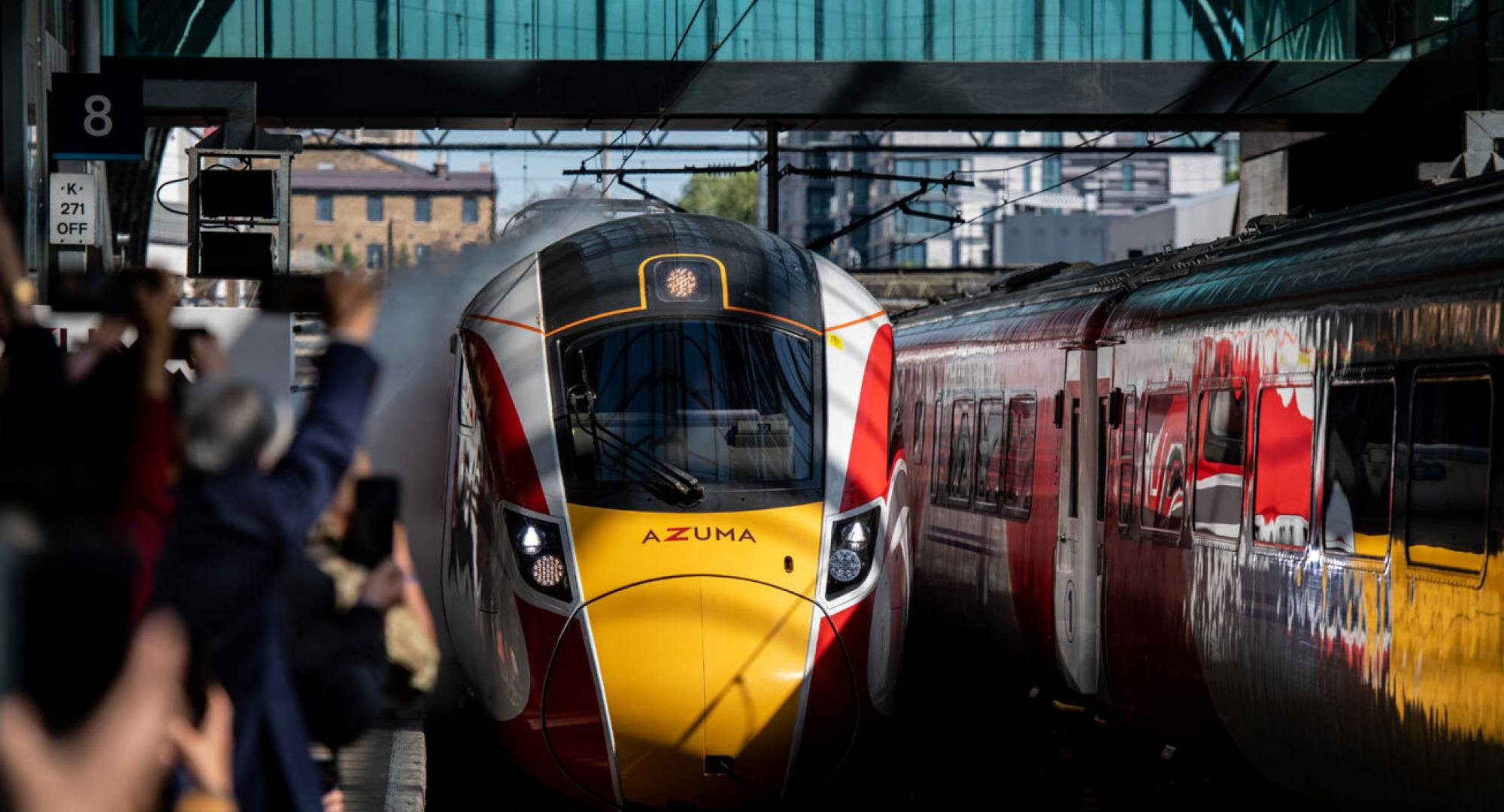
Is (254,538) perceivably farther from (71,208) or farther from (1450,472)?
(71,208)

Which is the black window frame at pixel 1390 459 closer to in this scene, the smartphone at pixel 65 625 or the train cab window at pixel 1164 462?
the train cab window at pixel 1164 462

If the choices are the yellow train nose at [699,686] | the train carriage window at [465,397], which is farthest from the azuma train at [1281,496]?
the train carriage window at [465,397]

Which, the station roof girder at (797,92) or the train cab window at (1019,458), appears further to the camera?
the station roof girder at (797,92)

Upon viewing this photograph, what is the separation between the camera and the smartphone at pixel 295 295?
360 cm

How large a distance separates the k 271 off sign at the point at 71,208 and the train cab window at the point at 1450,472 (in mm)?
Result: 9527

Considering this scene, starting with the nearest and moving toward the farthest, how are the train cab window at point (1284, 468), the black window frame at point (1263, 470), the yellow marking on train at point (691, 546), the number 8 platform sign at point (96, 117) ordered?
1. the black window frame at point (1263, 470)
2. the train cab window at point (1284, 468)
3. the yellow marking on train at point (691, 546)
4. the number 8 platform sign at point (96, 117)

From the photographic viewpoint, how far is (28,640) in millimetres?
2543

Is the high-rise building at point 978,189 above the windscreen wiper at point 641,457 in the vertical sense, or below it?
above

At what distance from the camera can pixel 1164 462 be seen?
9.23 m

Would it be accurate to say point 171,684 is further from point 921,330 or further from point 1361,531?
point 921,330

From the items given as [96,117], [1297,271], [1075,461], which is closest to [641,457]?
[1297,271]

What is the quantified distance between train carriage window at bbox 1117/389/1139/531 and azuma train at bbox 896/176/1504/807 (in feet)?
0.07

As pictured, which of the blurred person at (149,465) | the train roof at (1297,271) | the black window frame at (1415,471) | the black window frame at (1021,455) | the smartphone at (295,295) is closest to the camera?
the blurred person at (149,465)

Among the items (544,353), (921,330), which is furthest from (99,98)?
(921,330)
